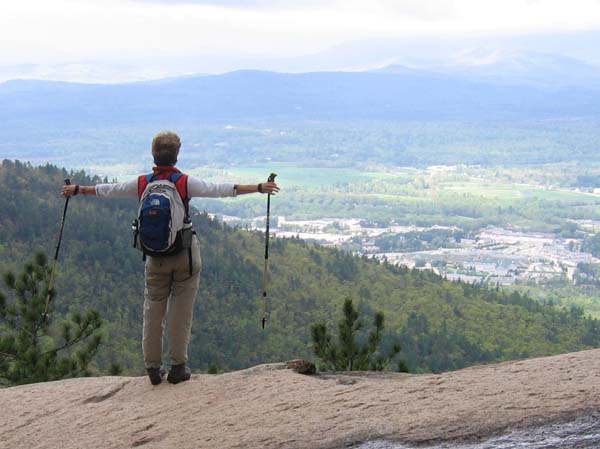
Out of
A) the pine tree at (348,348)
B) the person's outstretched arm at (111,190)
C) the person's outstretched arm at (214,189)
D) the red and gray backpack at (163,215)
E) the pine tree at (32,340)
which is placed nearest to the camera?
the red and gray backpack at (163,215)

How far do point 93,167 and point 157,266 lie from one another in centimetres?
18859

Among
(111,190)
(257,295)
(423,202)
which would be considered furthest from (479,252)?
(111,190)

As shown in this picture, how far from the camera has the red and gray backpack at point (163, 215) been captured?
775cm

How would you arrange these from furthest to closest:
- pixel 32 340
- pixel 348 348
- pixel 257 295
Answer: pixel 257 295 → pixel 32 340 → pixel 348 348

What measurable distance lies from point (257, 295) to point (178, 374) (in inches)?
2182

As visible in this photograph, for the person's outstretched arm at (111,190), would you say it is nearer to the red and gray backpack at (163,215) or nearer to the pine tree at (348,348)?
the red and gray backpack at (163,215)

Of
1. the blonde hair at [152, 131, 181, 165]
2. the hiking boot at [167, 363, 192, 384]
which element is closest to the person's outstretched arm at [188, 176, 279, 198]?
the blonde hair at [152, 131, 181, 165]

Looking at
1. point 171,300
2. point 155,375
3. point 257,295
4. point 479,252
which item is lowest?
point 479,252

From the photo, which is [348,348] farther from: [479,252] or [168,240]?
[479,252]

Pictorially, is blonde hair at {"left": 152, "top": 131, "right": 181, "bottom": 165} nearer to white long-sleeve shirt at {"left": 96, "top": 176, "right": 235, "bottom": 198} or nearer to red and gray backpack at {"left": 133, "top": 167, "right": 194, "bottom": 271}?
red and gray backpack at {"left": 133, "top": 167, "right": 194, "bottom": 271}

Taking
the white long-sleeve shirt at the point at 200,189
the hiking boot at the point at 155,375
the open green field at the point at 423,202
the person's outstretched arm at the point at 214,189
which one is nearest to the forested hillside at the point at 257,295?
the hiking boot at the point at 155,375

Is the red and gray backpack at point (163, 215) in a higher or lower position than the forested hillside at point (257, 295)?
higher

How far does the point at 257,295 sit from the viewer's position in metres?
64.1

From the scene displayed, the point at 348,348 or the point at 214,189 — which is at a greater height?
the point at 214,189
